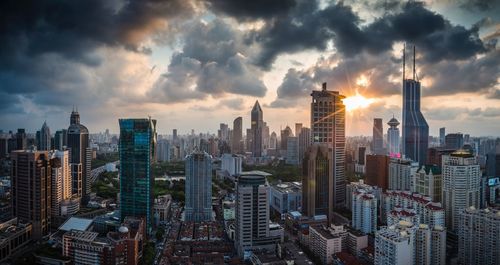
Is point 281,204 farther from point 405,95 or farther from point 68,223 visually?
point 405,95

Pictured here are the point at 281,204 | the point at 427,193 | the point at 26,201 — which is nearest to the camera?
the point at 26,201

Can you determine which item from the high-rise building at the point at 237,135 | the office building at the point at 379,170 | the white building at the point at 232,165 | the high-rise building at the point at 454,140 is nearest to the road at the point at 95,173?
the white building at the point at 232,165

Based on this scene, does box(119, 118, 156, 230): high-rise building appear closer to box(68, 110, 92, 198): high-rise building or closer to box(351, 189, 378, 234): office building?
box(68, 110, 92, 198): high-rise building

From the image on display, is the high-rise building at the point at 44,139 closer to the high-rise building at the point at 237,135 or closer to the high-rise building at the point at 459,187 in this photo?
the high-rise building at the point at 237,135

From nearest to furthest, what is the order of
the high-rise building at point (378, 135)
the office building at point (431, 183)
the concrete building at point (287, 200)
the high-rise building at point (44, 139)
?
1. the office building at point (431, 183)
2. the concrete building at point (287, 200)
3. the high-rise building at point (44, 139)
4. the high-rise building at point (378, 135)

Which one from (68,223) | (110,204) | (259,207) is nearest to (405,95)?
(259,207)

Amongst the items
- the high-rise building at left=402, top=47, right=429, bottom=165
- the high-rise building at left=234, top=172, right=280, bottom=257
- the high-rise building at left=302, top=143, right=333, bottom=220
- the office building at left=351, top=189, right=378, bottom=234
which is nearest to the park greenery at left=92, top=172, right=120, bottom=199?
the high-rise building at left=302, top=143, right=333, bottom=220
